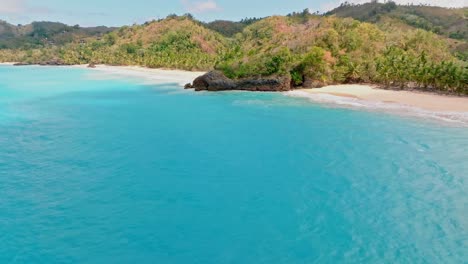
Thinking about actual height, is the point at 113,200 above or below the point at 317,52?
below

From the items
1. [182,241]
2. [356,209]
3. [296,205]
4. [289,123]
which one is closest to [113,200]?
[182,241]

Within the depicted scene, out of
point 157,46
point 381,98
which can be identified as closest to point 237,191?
point 381,98

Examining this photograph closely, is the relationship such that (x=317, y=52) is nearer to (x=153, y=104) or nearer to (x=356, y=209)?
(x=153, y=104)

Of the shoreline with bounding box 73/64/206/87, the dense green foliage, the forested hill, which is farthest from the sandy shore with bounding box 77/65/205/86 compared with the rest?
the forested hill

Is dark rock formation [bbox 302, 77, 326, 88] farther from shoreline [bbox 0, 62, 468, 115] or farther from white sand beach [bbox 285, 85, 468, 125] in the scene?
white sand beach [bbox 285, 85, 468, 125]

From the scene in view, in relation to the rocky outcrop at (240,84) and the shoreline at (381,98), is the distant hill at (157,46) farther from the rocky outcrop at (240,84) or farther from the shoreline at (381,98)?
the shoreline at (381,98)
